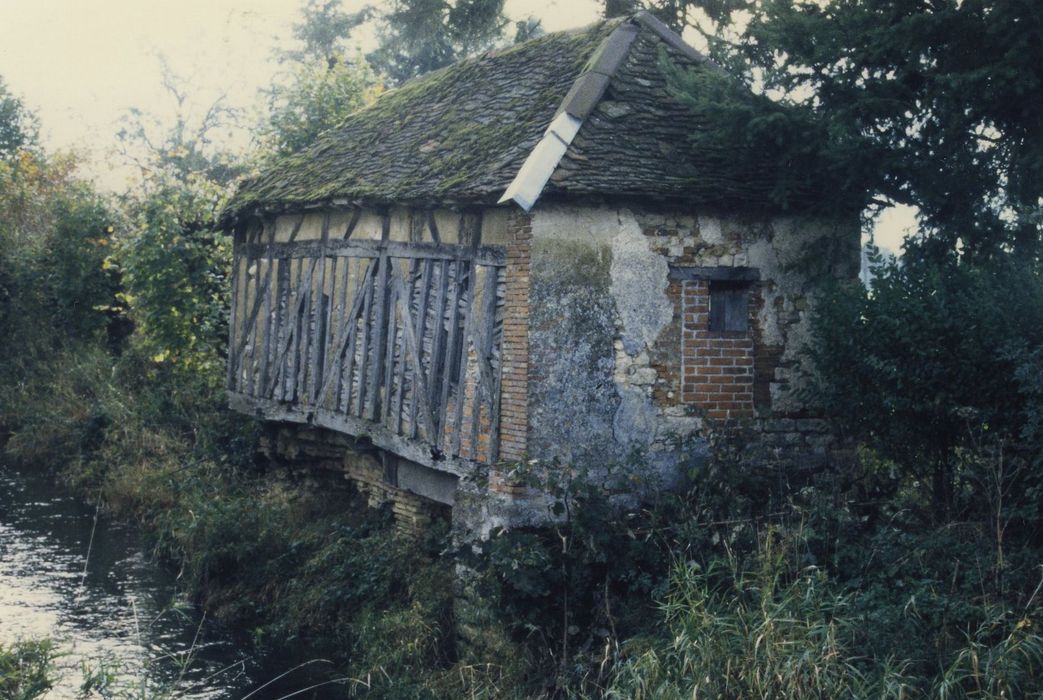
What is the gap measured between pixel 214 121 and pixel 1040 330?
29302 millimetres

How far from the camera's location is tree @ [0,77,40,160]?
27.9 meters

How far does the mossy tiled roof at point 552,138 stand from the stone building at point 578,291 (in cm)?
2

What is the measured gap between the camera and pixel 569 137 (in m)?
8.78

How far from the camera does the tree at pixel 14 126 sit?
27.9 metres

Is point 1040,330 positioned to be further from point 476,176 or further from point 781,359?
point 476,176

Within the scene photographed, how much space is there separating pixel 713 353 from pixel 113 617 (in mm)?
5848

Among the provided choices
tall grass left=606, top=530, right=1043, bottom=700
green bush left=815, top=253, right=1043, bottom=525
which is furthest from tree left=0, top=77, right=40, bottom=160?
tall grass left=606, top=530, right=1043, bottom=700

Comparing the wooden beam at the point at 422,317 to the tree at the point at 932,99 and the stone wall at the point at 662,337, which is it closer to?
the stone wall at the point at 662,337

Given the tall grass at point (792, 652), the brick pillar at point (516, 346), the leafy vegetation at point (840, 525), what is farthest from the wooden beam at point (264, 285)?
the tall grass at point (792, 652)

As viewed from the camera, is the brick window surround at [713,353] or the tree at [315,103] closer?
the brick window surround at [713,353]

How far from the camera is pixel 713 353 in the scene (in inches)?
361

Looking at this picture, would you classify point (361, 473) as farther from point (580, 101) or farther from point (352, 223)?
point (580, 101)

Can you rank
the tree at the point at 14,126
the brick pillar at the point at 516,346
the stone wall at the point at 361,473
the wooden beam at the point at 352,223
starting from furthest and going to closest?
the tree at the point at 14,126 → the wooden beam at the point at 352,223 → the stone wall at the point at 361,473 → the brick pillar at the point at 516,346

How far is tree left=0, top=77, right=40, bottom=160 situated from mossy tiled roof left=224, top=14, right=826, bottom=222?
1806cm
